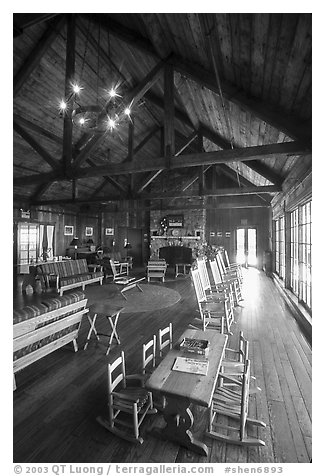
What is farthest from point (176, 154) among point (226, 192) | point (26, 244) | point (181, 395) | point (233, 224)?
point (181, 395)

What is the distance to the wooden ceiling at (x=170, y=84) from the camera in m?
2.55

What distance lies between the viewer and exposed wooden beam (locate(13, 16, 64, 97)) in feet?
16.6

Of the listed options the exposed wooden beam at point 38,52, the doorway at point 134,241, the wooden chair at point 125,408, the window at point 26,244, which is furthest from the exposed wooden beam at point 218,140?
the doorway at point 134,241

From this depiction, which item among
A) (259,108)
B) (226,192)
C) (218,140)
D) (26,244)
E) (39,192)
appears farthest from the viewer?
(39,192)

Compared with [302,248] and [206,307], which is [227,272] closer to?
[302,248]

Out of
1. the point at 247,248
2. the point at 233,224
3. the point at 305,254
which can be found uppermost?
the point at 233,224

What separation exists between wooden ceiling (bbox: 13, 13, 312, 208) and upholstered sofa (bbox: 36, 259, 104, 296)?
2.50 m

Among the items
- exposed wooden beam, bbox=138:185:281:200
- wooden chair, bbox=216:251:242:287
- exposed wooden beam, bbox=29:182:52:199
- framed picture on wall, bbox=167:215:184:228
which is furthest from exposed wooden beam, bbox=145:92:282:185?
framed picture on wall, bbox=167:215:184:228

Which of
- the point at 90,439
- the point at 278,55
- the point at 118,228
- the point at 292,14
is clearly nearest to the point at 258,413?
the point at 90,439

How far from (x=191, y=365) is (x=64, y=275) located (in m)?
6.13

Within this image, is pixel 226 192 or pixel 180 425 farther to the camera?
pixel 226 192

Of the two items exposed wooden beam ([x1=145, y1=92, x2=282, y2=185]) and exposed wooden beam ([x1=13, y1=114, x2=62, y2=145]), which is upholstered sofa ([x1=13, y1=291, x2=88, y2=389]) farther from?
exposed wooden beam ([x1=13, y1=114, x2=62, y2=145])

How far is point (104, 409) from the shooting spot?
7.16ft
